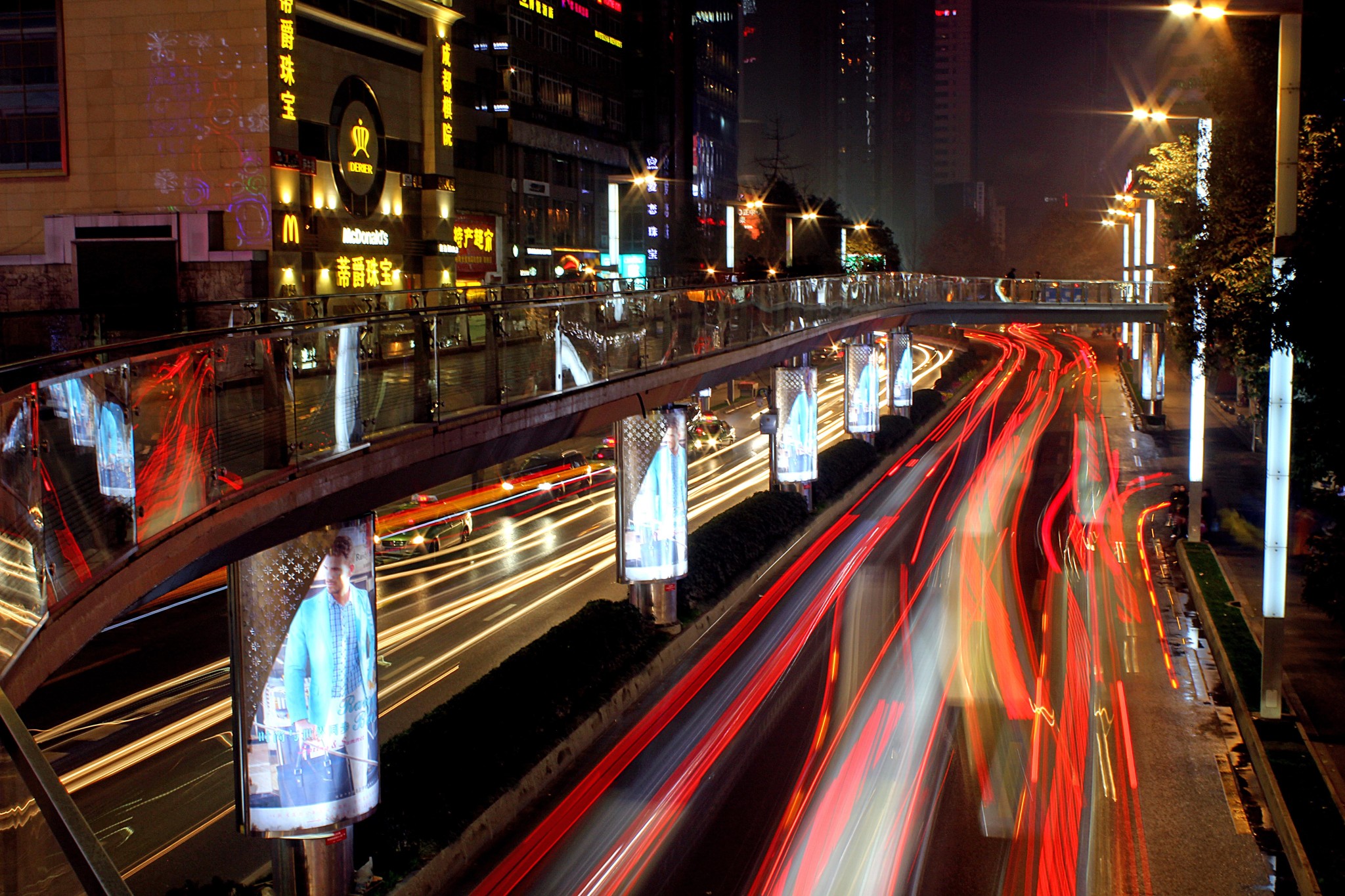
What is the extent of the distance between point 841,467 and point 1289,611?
12.3 meters

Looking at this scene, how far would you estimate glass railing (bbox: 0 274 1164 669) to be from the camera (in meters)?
5.14

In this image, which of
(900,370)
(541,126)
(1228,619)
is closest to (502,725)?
(1228,619)

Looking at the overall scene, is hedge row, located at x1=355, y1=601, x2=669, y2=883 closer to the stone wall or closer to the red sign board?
the stone wall

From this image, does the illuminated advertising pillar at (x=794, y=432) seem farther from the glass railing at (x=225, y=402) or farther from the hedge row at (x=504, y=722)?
the glass railing at (x=225, y=402)

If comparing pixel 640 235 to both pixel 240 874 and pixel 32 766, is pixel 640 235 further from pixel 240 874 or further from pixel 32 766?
pixel 32 766

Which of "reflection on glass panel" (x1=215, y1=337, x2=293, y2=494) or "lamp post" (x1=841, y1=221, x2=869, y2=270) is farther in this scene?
"lamp post" (x1=841, y1=221, x2=869, y2=270)

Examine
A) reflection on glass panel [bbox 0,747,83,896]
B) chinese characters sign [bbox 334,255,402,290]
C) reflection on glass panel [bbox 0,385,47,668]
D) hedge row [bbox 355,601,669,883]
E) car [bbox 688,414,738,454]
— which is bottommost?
hedge row [bbox 355,601,669,883]

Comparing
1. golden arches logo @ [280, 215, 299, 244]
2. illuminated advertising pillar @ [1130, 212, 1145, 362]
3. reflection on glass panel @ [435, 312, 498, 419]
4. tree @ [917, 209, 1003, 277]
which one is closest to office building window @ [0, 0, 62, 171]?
golden arches logo @ [280, 215, 299, 244]

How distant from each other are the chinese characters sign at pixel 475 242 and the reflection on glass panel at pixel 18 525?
109ft

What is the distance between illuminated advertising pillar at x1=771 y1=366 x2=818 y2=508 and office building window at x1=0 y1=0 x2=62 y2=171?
57.4 ft

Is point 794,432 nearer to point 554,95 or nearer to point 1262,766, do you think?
point 1262,766

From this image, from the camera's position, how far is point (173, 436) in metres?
6.82

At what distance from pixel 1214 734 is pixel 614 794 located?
23.8 ft

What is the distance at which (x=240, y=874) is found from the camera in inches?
431
